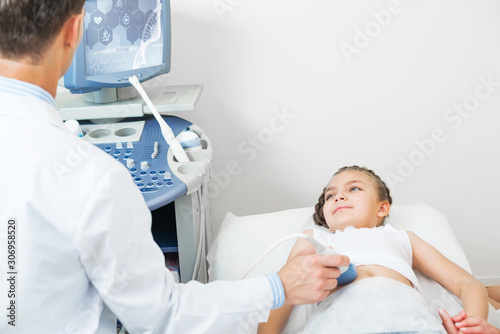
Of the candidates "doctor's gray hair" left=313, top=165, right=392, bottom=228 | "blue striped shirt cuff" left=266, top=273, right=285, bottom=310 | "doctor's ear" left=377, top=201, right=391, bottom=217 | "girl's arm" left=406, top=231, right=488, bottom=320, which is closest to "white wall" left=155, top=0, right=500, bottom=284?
"doctor's gray hair" left=313, top=165, right=392, bottom=228

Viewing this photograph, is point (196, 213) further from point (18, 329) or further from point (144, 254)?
point (18, 329)

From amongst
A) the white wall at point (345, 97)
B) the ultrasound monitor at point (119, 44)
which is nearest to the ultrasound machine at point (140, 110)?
the ultrasound monitor at point (119, 44)

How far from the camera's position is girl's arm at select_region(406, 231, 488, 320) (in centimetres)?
143

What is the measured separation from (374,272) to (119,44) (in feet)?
3.57

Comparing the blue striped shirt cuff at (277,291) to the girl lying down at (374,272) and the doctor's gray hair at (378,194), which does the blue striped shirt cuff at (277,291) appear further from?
the doctor's gray hair at (378,194)

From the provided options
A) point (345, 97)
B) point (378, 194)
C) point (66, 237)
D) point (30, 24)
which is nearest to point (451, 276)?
point (378, 194)

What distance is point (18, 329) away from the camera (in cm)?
97

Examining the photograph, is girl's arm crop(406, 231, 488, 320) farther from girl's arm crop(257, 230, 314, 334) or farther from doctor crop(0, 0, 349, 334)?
doctor crop(0, 0, 349, 334)

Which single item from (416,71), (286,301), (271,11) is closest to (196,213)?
(286,301)

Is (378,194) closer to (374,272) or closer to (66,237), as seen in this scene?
(374,272)

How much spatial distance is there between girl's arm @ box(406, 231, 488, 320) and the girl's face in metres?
0.12

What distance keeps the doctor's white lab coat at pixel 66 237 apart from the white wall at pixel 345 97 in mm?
1219

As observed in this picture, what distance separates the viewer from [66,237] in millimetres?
939

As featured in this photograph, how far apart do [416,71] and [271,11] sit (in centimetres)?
63
